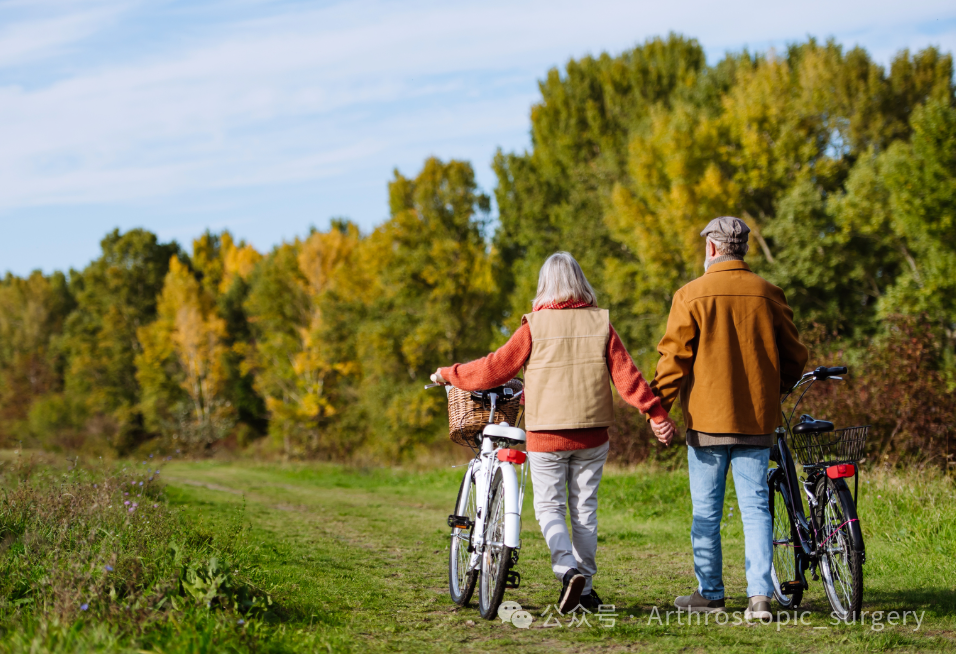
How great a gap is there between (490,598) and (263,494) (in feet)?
29.9

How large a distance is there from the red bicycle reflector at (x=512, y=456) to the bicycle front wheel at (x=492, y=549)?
0.36 feet

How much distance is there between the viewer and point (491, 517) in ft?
14.4

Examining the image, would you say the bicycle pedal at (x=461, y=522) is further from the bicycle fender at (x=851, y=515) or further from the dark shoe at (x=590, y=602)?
the bicycle fender at (x=851, y=515)

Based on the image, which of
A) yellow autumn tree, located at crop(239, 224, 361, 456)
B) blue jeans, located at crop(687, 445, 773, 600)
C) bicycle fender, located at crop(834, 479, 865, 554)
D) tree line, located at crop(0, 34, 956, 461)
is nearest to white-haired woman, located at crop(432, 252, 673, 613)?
blue jeans, located at crop(687, 445, 773, 600)

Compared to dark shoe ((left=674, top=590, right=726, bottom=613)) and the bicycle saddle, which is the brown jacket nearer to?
the bicycle saddle

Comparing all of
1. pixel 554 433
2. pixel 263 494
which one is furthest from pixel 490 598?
pixel 263 494

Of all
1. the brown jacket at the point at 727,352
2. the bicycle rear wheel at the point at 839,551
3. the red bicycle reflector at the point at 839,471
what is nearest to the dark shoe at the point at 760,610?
the bicycle rear wheel at the point at 839,551

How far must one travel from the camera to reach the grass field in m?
3.53

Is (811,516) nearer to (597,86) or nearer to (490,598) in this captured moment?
(490,598)

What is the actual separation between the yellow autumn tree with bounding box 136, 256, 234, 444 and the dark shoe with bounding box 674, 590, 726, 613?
43983 mm

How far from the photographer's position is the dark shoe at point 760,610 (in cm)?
423

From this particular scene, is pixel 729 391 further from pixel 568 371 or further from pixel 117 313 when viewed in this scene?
pixel 117 313

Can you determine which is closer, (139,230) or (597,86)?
(597,86)

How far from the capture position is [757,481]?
171 inches
